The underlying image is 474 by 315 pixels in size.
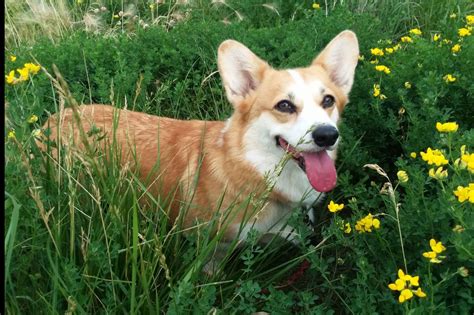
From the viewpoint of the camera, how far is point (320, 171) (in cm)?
259

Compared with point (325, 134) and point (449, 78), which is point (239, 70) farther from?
point (449, 78)

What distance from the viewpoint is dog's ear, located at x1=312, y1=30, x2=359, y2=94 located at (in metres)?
3.05

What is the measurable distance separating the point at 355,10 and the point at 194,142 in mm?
3256

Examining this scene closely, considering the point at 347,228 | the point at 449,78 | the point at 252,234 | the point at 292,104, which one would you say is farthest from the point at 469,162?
the point at 449,78

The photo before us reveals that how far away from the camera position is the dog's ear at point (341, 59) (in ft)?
10.00

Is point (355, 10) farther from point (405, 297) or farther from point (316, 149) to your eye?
point (405, 297)

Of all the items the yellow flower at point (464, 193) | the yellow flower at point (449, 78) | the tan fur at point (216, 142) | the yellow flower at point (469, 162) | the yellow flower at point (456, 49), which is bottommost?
the tan fur at point (216, 142)

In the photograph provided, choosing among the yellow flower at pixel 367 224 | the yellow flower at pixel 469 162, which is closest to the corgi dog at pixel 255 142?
the yellow flower at pixel 367 224

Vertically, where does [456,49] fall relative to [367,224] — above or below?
above

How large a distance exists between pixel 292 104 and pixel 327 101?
23 centimetres

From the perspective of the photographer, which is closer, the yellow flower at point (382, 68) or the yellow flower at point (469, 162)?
the yellow flower at point (469, 162)

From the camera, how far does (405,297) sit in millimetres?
1573

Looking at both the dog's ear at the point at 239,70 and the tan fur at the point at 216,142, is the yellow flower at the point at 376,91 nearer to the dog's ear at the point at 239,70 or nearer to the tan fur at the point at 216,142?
the tan fur at the point at 216,142

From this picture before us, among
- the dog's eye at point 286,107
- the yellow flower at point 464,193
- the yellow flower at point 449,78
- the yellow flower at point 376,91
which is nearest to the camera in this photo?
the yellow flower at point 464,193
